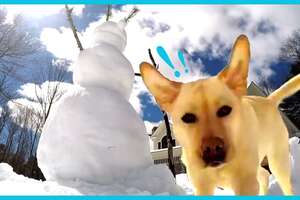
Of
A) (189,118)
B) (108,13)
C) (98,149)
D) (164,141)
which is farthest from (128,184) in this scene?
(164,141)

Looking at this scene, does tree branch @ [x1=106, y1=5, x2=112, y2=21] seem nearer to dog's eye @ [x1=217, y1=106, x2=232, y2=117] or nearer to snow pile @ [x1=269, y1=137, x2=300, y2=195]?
snow pile @ [x1=269, y1=137, x2=300, y2=195]

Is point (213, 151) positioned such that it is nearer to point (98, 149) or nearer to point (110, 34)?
point (98, 149)

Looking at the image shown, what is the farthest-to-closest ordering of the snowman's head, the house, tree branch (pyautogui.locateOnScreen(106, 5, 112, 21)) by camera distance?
the house, tree branch (pyautogui.locateOnScreen(106, 5, 112, 21)), the snowman's head

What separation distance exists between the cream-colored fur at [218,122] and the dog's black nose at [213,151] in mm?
16

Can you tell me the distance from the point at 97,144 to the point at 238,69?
2.95 meters

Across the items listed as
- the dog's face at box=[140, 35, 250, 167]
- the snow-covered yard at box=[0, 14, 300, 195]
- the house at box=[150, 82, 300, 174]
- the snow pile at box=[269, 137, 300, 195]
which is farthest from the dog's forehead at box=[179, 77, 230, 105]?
the house at box=[150, 82, 300, 174]

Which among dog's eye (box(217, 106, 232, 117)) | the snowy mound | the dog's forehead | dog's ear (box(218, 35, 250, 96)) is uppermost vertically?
dog's ear (box(218, 35, 250, 96))

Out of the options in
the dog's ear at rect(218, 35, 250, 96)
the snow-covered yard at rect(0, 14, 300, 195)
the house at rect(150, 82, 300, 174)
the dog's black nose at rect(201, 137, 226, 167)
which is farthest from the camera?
the house at rect(150, 82, 300, 174)

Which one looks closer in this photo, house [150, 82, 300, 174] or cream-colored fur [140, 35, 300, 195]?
cream-colored fur [140, 35, 300, 195]

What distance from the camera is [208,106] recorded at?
4.57 feet

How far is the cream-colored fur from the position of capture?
1.38 metres

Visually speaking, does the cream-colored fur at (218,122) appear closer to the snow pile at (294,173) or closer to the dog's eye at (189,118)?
the dog's eye at (189,118)

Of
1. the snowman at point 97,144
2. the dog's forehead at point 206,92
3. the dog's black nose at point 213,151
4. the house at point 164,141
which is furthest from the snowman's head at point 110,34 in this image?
the house at point 164,141

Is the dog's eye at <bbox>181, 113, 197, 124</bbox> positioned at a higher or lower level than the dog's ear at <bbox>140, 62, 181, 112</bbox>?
lower
